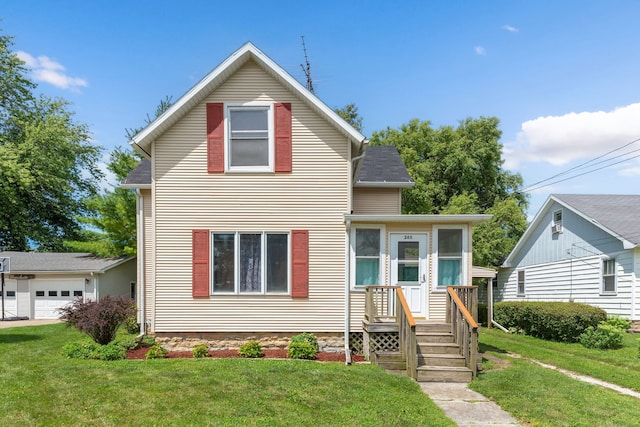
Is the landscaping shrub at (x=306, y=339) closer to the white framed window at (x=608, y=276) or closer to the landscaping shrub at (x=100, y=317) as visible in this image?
the landscaping shrub at (x=100, y=317)

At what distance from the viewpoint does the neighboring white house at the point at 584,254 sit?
48.3ft

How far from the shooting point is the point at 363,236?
1036cm

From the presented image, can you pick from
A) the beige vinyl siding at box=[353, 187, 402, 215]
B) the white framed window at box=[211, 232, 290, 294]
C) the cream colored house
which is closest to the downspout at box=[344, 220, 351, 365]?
the cream colored house

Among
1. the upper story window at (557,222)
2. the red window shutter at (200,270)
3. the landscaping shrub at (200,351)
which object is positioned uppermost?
the upper story window at (557,222)

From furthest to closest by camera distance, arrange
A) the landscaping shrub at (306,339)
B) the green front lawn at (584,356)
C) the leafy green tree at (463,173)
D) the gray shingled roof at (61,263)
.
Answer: the leafy green tree at (463,173) < the gray shingled roof at (61,263) < the landscaping shrub at (306,339) < the green front lawn at (584,356)

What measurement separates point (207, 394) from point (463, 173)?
26736 mm

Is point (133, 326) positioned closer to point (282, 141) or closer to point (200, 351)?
point (200, 351)

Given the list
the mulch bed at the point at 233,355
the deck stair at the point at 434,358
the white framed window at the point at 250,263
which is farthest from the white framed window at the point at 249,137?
the deck stair at the point at 434,358

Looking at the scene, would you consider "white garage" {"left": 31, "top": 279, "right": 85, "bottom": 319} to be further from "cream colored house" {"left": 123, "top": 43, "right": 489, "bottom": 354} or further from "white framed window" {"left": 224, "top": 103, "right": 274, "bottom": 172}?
"white framed window" {"left": 224, "top": 103, "right": 274, "bottom": 172}

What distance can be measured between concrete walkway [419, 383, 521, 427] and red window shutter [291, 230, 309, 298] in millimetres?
3588

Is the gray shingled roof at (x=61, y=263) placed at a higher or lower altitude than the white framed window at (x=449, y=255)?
lower

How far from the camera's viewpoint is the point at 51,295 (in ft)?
67.6

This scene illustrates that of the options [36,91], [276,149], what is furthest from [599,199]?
[36,91]

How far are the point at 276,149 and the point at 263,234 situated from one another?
2.12m
